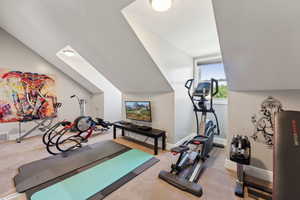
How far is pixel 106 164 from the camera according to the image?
2.47m

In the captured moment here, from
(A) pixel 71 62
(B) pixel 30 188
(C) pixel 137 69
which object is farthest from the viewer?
(A) pixel 71 62

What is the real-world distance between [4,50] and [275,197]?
20.9 feet

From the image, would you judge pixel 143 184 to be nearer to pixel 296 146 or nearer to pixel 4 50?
pixel 296 146

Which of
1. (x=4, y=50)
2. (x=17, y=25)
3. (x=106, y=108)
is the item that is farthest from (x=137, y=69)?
(x=4, y=50)

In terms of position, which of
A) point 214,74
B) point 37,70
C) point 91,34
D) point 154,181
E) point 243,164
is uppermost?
point 91,34

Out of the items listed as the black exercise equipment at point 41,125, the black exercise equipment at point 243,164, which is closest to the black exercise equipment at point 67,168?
the black exercise equipment at point 243,164

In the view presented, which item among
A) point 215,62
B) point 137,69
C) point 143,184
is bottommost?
point 143,184

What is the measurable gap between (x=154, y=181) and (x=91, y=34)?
284 centimetres

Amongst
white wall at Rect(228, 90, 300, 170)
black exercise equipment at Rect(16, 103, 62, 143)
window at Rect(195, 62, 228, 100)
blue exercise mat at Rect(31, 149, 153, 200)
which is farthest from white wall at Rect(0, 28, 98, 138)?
white wall at Rect(228, 90, 300, 170)

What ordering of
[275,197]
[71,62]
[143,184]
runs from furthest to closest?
[71,62]
[143,184]
[275,197]

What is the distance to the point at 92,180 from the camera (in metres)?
2.00

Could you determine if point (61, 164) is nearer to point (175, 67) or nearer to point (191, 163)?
point (191, 163)

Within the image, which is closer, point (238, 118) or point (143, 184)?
point (143, 184)

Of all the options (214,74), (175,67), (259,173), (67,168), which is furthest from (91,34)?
(259,173)
